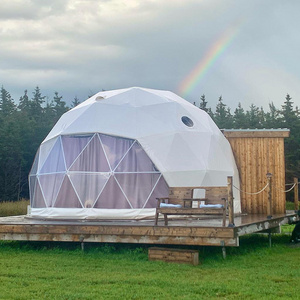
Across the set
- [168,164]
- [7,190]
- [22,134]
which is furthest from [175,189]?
[22,134]

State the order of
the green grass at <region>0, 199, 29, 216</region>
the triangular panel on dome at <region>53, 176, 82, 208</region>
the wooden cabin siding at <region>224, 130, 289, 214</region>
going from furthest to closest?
1. the green grass at <region>0, 199, 29, 216</region>
2. the wooden cabin siding at <region>224, 130, 289, 214</region>
3. the triangular panel on dome at <region>53, 176, 82, 208</region>

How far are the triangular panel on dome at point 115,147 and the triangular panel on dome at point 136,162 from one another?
139 mm

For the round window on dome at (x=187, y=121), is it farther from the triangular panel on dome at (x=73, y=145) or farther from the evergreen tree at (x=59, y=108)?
the evergreen tree at (x=59, y=108)

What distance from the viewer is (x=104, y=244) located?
11.5 meters

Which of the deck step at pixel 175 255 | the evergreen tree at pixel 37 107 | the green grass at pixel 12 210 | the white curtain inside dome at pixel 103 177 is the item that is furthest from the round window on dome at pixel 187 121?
the evergreen tree at pixel 37 107

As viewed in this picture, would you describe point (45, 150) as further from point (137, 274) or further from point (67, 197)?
point (137, 274)

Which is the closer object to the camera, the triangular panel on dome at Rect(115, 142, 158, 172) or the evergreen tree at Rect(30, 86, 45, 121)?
the triangular panel on dome at Rect(115, 142, 158, 172)

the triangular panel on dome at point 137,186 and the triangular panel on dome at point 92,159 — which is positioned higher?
the triangular panel on dome at point 92,159

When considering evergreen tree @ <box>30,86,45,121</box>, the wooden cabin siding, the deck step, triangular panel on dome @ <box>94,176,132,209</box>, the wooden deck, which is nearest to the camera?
the deck step

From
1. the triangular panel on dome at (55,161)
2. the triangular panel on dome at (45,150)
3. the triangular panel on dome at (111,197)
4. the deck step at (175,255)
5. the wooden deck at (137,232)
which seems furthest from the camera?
the triangular panel on dome at (45,150)

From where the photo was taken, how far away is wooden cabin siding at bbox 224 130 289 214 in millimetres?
15469

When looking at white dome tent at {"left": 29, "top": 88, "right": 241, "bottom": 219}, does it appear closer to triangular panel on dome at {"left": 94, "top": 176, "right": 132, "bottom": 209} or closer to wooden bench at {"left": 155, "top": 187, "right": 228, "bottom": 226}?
triangular panel on dome at {"left": 94, "top": 176, "right": 132, "bottom": 209}

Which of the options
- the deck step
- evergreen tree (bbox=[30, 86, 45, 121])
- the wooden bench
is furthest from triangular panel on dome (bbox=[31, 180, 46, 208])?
evergreen tree (bbox=[30, 86, 45, 121])

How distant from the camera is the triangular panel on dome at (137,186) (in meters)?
12.9
